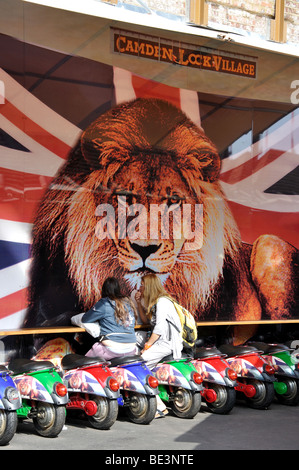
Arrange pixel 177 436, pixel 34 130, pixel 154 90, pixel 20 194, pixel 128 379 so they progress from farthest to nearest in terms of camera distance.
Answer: pixel 154 90, pixel 34 130, pixel 20 194, pixel 128 379, pixel 177 436

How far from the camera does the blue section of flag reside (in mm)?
8383

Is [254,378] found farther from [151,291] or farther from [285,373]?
[151,291]

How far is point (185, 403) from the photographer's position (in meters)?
8.41

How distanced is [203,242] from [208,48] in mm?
2629

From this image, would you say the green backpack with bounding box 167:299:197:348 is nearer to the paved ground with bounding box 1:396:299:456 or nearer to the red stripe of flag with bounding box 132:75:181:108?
the paved ground with bounding box 1:396:299:456

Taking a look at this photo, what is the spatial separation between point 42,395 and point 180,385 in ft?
5.72

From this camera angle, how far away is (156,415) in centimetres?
832

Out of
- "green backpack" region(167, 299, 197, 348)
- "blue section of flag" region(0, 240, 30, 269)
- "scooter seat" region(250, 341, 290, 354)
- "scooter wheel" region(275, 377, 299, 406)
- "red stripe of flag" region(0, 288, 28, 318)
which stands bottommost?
"scooter wheel" region(275, 377, 299, 406)

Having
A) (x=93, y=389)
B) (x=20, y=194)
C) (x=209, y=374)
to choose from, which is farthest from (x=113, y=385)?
(x=20, y=194)

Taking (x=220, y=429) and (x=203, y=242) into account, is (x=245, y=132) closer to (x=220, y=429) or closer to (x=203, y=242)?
(x=203, y=242)

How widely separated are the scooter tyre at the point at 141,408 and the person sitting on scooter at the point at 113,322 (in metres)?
0.57

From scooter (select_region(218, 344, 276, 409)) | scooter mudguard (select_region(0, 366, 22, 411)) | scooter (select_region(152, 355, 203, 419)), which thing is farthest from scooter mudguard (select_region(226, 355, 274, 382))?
scooter mudguard (select_region(0, 366, 22, 411))

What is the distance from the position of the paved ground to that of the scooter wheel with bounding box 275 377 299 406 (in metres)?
0.64

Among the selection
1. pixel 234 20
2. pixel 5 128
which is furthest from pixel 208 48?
pixel 5 128
